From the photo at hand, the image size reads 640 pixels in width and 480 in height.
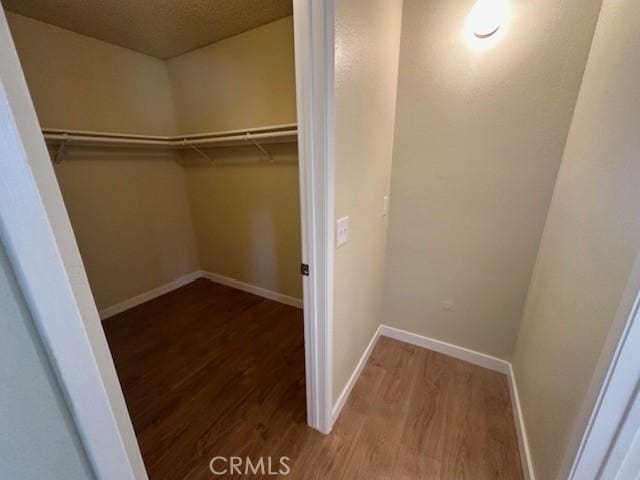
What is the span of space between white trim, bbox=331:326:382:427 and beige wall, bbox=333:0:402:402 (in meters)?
0.05

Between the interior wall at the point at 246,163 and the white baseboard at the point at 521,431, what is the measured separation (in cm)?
173

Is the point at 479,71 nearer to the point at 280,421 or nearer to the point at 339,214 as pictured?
the point at 339,214

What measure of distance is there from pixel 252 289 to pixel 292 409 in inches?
60.9

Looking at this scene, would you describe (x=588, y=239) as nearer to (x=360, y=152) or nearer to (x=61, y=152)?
(x=360, y=152)

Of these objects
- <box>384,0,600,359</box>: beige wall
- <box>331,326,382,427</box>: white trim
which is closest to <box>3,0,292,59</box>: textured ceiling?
<box>384,0,600,359</box>: beige wall

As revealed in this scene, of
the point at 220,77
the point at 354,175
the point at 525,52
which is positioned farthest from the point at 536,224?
the point at 220,77

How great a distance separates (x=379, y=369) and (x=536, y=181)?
4.95 ft

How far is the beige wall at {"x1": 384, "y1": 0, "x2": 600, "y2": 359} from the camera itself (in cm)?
131

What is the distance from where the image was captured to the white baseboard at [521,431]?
3.94 ft

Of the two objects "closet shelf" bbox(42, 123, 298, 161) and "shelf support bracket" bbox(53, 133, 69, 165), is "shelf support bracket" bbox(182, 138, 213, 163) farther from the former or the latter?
"shelf support bracket" bbox(53, 133, 69, 165)

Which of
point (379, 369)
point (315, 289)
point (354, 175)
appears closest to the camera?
point (315, 289)

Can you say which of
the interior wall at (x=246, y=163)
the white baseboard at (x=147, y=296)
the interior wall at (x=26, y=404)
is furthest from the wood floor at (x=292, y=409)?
the interior wall at (x=26, y=404)

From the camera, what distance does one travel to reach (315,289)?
1136 mm

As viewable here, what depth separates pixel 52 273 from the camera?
1.46 ft
